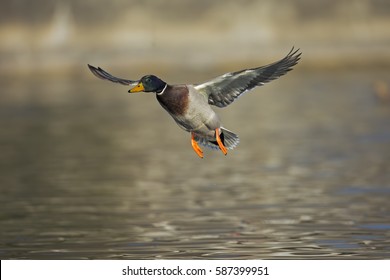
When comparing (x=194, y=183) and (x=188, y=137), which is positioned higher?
(x=188, y=137)

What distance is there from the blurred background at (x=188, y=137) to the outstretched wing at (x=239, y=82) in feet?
5.39

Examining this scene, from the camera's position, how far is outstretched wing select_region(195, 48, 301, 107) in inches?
544

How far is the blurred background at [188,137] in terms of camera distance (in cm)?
1586

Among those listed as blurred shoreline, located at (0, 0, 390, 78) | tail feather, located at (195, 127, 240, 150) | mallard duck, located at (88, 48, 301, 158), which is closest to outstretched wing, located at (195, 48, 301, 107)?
mallard duck, located at (88, 48, 301, 158)

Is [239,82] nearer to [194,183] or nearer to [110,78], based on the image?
[110,78]

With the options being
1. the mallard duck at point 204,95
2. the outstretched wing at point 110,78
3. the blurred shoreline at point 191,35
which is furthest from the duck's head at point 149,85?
the blurred shoreline at point 191,35

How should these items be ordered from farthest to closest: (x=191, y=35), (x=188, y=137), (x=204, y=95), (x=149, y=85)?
1. (x=191, y=35)
2. (x=188, y=137)
3. (x=204, y=95)
4. (x=149, y=85)

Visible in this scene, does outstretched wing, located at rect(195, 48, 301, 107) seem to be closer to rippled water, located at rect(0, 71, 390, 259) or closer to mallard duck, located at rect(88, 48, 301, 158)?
mallard duck, located at rect(88, 48, 301, 158)

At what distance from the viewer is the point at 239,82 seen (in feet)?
45.9

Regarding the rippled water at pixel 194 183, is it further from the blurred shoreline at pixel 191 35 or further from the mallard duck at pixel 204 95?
the blurred shoreline at pixel 191 35

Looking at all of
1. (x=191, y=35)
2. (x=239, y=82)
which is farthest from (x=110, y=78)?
(x=191, y=35)

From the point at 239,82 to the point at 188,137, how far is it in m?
13.2

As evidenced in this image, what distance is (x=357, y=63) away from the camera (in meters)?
43.0
